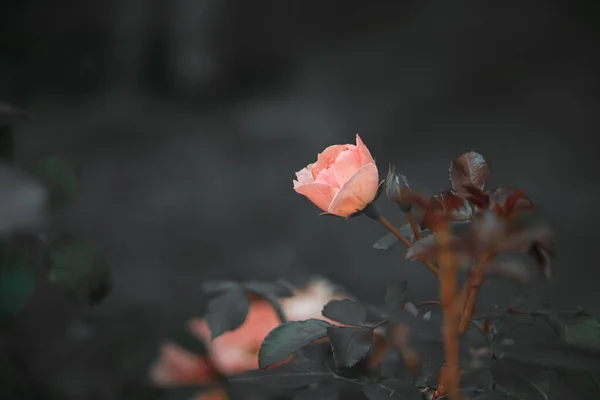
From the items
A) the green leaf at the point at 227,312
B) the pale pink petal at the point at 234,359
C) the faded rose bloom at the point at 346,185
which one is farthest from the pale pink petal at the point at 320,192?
the pale pink petal at the point at 234,359

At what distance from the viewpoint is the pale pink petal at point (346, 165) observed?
364 millimetres

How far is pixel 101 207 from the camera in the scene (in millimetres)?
2158

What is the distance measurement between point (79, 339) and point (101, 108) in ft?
9.44

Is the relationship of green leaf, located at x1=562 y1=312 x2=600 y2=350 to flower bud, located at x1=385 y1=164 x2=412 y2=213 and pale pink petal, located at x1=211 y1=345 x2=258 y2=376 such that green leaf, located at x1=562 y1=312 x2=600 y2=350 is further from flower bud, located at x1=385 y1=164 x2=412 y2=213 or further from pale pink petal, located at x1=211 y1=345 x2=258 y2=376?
pale pink petal, located at x1=211 y1=345 x2=258 y2=376

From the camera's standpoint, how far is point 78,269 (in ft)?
1.37

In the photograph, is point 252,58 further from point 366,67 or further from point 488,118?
point 488,118

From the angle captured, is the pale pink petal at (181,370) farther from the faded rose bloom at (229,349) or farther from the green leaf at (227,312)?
the green leaf at (227,312)

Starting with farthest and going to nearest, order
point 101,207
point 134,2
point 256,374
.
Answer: point 134,2 → point 101,207 → point 256,374

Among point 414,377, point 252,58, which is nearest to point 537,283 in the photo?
point 414,377

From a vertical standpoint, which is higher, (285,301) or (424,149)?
(285,301)

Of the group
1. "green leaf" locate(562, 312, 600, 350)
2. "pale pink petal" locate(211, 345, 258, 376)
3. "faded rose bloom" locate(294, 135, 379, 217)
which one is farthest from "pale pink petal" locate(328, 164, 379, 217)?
"pale pink petal" locate(211, 345, 258, 376)

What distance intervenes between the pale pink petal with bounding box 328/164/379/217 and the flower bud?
0.02m

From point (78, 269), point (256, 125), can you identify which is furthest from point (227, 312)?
point (256, 125)

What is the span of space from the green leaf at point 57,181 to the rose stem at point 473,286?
0.26 metres
